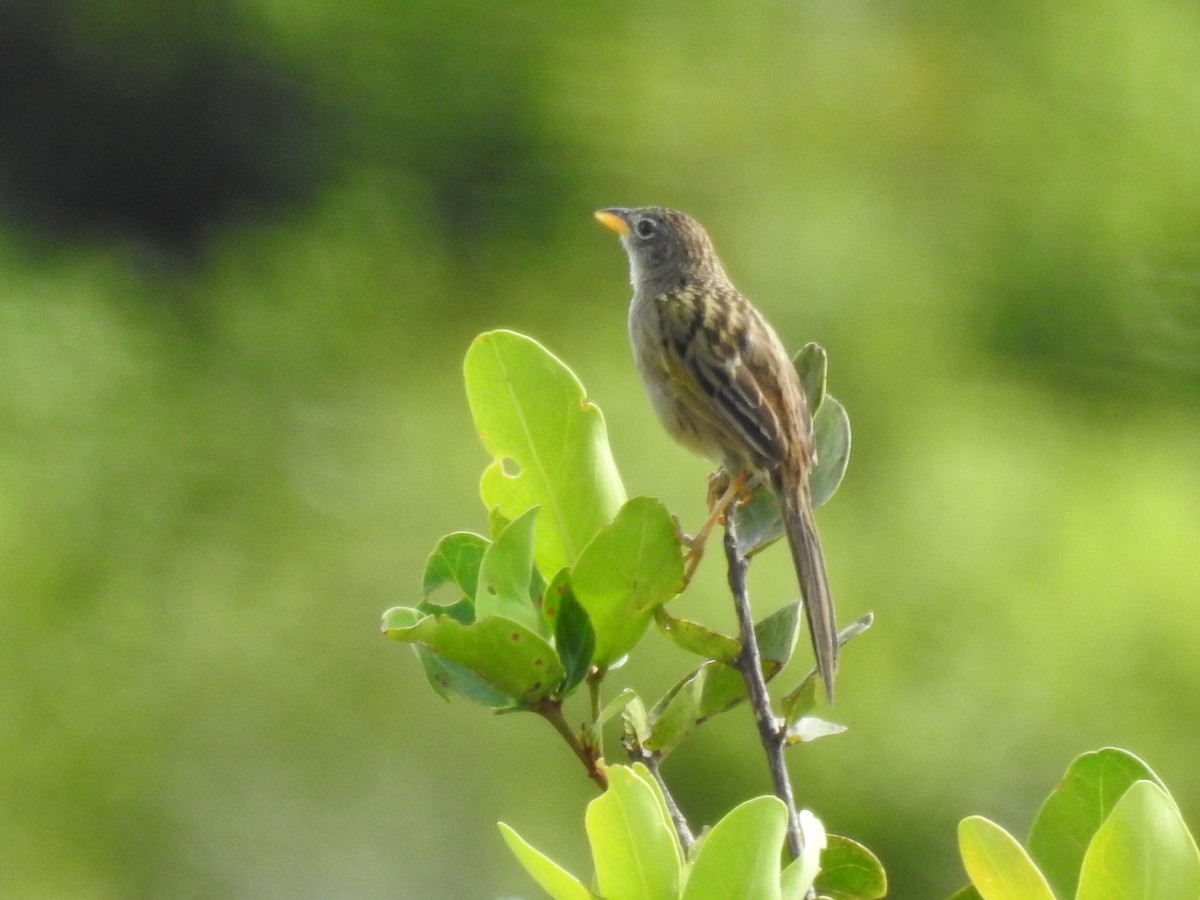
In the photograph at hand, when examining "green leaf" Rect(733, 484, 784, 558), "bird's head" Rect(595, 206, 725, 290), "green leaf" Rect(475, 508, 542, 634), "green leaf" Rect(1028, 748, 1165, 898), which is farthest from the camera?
"bird's head" Rect(595, 206, 725, 290)

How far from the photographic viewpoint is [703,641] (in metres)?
1.79

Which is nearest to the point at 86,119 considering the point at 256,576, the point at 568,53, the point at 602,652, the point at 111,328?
the point at 111,328

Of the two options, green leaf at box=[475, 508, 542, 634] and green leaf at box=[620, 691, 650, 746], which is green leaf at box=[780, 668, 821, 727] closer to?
green leaf at box=[620, 691, 650, 746]

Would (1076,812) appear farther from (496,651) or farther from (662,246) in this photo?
(662,246)

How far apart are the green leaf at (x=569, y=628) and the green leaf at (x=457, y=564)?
0.53 ft

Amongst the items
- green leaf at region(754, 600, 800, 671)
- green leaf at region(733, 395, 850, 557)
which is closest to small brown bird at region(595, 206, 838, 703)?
green leaf at region(733, 395, 850, 557)

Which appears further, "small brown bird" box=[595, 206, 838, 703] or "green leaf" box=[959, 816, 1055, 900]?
"small brown bird" box=[595, 206, 838, 703]

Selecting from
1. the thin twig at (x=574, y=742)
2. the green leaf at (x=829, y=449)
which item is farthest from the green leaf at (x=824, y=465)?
the thin twig at (x=574, y=742)

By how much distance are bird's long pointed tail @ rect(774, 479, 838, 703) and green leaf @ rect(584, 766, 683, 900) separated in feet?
3.42

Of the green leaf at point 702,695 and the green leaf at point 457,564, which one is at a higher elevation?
the green leaf at point 457,564

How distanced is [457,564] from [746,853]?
720 mm

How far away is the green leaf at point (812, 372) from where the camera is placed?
2.20 meters

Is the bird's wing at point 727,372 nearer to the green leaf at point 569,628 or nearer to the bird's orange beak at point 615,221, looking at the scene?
the bird's orange beak at point 615,221

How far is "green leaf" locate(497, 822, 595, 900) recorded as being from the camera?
141cm
